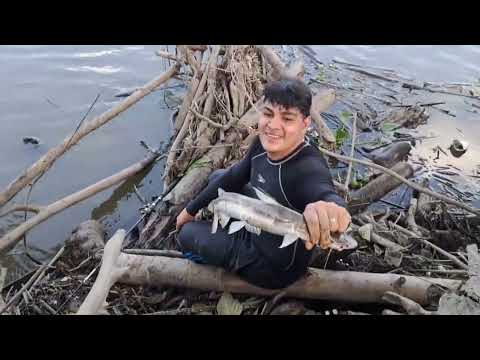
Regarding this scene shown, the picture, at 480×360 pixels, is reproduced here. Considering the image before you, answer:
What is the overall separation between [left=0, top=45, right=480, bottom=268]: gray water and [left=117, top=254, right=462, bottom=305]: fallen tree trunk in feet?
6.43

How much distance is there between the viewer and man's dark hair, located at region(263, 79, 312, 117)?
302 centimetres

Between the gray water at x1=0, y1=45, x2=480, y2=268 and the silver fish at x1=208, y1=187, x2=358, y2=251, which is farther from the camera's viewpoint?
the gray water at x1=0, y1=45, x2=480, y2=268

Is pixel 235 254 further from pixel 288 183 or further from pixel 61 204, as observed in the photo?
pixel 61 204

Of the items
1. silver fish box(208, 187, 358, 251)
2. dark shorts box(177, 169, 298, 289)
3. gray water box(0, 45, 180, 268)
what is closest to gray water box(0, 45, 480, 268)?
gray water box(0, 45, 180, 268)

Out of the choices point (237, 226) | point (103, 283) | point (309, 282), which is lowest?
point (309, 282)

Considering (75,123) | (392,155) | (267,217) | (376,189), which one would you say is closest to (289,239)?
(267,217)

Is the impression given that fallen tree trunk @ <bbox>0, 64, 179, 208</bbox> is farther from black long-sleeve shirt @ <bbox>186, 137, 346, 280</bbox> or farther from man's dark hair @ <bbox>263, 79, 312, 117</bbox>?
man's dark hair @ <bbox>263, 79, 312, 117</bbox>

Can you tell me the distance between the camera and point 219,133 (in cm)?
605

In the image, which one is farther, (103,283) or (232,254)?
(232,254)

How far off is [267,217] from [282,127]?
2.18ft

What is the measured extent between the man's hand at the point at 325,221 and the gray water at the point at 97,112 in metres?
3.60

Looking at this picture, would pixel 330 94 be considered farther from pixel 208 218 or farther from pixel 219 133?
pixel 208 218

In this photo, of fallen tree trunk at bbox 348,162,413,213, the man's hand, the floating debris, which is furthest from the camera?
the floating debris

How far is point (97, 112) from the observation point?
25.0ft
